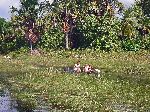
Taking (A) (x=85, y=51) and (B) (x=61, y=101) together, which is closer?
(B) (x=61, y=101)

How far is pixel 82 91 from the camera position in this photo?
26.4 m

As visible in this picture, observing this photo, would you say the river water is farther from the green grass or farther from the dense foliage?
the dense foliage

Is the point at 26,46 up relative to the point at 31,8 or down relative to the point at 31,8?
down

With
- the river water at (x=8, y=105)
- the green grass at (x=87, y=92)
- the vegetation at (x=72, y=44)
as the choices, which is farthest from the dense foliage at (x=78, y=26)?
the river water at (x=8, y=105)

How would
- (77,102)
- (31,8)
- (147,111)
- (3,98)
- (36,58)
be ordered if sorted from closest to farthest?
1. (147,111)
2. (77,102)
3. (3,98)
4. (36,58)
5. (31,8)

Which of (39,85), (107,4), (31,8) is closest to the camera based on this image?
(39,85)

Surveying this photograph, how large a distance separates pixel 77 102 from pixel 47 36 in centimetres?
5195

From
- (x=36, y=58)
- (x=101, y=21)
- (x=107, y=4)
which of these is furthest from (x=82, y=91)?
(x=107, y=4)

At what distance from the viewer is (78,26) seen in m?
70.9

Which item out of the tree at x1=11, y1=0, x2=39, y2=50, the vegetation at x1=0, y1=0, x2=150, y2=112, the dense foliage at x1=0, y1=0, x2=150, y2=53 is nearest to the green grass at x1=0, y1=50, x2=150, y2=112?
the vegetation at x1=0, y1=0, x2=150, y2=112

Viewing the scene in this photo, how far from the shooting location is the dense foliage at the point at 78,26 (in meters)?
65.9

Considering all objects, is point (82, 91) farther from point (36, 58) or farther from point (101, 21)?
point (101, 21)

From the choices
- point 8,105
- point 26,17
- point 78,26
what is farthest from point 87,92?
point 26,17

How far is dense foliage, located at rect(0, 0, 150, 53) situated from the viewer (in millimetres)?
65938
